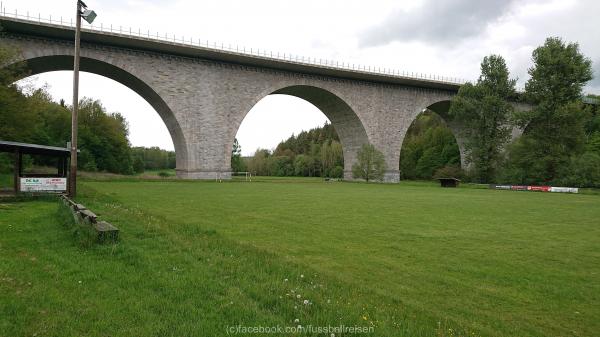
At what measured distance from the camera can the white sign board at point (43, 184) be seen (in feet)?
45.5

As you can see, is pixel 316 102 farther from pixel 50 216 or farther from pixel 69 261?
pixel 69 261

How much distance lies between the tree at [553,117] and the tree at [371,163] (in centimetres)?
1167

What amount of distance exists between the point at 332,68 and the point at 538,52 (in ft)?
62.4

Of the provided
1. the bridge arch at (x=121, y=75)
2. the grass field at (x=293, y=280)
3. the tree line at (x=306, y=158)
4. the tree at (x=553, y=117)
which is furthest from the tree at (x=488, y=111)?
the tree line at (x=306, y=158)

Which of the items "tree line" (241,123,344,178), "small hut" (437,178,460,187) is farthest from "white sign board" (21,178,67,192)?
"tree line" (241,123,344,178)

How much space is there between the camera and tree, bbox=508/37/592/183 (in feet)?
115

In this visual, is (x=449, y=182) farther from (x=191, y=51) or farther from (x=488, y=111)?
(x=191, y=51)

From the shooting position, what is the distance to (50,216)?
9531mm

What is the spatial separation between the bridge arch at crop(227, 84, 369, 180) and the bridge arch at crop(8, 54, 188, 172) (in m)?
5.71

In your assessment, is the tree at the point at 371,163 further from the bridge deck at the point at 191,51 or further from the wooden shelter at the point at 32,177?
the wooden shelter at the point at 32,177

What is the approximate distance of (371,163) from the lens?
3894cm

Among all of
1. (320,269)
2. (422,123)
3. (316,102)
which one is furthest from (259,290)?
(422,123)

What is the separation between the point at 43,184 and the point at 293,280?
1333 cm

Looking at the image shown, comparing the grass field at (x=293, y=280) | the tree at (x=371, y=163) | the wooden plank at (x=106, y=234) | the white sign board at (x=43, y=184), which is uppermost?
the tree at (x=371, y=163)
